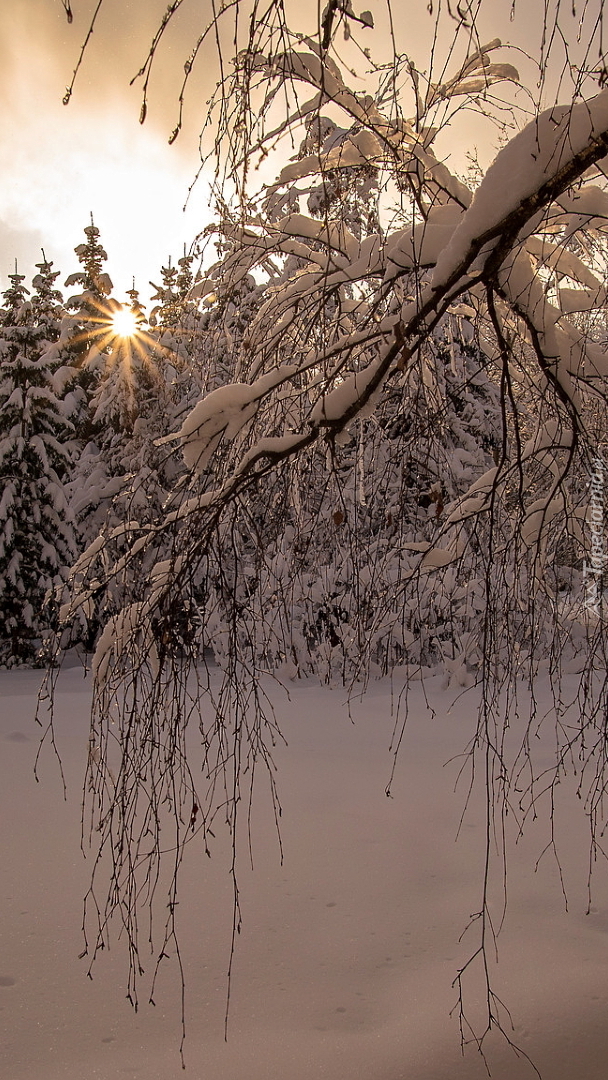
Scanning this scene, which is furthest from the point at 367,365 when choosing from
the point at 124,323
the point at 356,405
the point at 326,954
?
the point at 124,323

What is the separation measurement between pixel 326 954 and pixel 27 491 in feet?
47.9


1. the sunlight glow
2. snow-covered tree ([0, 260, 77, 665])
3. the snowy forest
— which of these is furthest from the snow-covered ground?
the sunlight glow

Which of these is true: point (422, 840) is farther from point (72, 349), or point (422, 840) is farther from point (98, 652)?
point (72, 349)

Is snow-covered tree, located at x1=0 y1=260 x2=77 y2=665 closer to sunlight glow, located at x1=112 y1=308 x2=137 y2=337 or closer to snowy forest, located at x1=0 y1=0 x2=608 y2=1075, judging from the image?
sunlight glow, located at x1=112 y1=308 x2=137 y2=337

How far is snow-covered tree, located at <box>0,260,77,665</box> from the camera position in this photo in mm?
16281

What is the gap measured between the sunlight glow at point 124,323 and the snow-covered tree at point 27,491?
1.62m

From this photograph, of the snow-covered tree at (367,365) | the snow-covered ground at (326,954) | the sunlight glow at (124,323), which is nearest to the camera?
the snow-covered tree at (367,365)

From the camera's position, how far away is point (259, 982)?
3.29 metres

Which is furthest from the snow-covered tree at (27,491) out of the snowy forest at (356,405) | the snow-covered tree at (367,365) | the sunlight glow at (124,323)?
the snow-covered tree at (367,365)

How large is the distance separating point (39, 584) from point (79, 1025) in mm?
14486

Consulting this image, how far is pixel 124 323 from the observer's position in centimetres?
1645

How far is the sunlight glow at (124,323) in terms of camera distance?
15797mm

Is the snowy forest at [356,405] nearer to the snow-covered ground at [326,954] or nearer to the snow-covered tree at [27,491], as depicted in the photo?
the snow-covered ground at [326,954]

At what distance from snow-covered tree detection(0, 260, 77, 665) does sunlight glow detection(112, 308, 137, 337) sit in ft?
5.32
